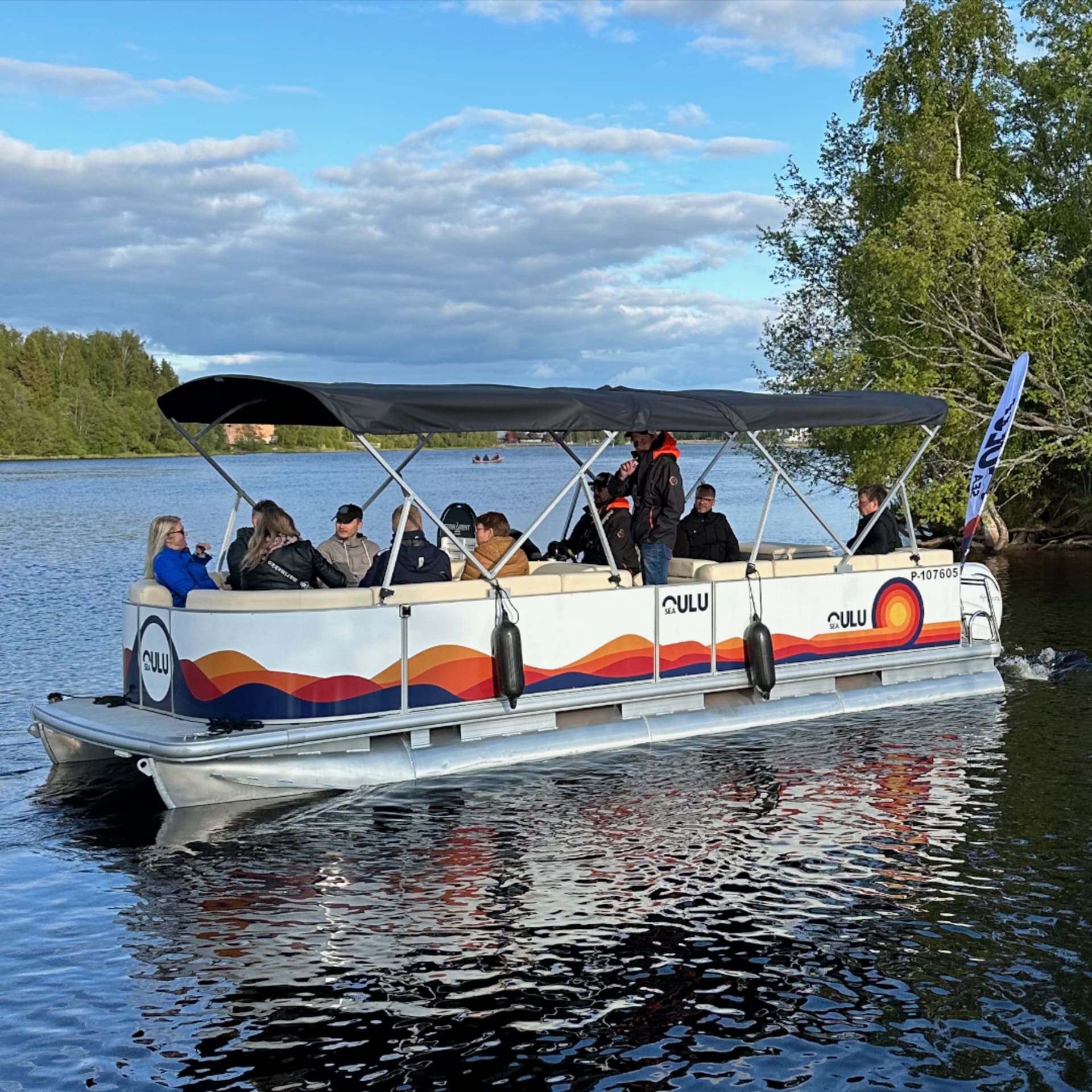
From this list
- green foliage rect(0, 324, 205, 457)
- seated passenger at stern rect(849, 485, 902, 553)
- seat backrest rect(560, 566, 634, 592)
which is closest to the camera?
seat backrest rect(560, 566, 634, 592)

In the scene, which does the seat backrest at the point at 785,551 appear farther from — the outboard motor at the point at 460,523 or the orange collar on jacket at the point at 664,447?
the outboard motor at the point at 460,523

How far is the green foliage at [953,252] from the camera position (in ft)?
81.8

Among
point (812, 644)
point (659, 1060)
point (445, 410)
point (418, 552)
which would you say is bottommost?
point (659, 1060)

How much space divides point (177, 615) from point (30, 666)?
24.4 ft

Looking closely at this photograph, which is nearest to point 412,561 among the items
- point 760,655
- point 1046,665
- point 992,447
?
point 760,655

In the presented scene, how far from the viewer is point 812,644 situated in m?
11.9

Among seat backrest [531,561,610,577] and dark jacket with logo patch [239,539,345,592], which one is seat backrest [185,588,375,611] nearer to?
dark jacket with logo patch [239,539,345,592]

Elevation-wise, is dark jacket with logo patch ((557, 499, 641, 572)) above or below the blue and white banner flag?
below

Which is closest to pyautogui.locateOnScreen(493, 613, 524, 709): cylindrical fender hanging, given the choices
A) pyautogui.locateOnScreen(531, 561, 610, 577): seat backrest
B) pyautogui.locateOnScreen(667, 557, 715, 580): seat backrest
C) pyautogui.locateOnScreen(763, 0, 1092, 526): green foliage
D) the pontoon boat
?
the pontoon boat

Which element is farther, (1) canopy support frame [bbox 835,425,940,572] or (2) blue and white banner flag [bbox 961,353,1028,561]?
(2) blue and white banner flag [bbox 961,353,1028,561]

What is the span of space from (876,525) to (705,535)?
5.41ft

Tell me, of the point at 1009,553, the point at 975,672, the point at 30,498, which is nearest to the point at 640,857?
the point at 975,672

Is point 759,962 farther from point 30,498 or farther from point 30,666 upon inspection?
point 30,498

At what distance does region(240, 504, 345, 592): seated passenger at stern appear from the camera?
31.4ft
